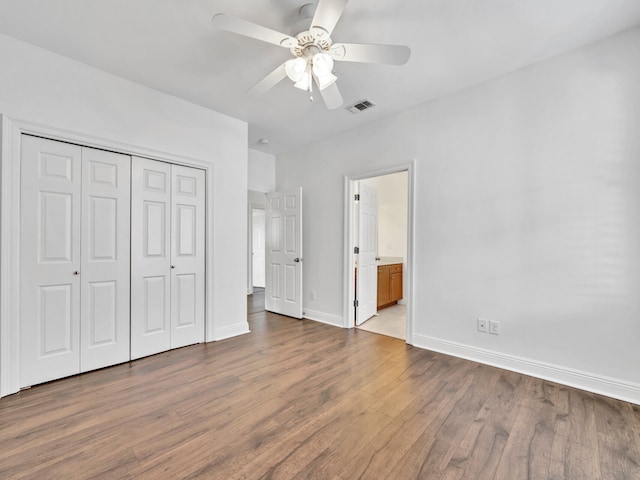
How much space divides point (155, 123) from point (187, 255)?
56.4 inches

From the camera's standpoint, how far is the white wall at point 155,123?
7.43 ft

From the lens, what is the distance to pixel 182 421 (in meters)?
1.88

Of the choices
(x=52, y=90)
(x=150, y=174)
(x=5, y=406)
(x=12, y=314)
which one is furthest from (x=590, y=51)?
(x=5, y=406)

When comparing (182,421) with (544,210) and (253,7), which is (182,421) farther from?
(544,210)

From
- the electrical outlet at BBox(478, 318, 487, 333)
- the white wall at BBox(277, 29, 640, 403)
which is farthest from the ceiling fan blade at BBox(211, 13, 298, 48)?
the electrical outlet at BBox(478, 318, 487, 333)

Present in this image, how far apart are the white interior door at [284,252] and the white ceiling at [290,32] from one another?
1.77 metres

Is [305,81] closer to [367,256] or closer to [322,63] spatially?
[322,63]

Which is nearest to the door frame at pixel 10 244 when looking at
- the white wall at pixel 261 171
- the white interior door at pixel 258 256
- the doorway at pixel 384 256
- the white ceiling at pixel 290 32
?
the white ceiling at pixel 290 32

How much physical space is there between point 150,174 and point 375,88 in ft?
8.15

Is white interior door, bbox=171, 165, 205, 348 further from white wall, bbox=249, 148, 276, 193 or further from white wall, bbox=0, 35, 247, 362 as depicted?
white wall, bbox=249, 148, 276, 193

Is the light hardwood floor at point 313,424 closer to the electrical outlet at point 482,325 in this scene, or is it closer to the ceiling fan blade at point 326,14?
the electrical outlet at point 482,325

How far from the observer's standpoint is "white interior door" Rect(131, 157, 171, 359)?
9.36 ft

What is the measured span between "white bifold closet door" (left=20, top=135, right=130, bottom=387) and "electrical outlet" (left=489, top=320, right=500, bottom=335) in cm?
354

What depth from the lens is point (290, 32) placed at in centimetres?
205
